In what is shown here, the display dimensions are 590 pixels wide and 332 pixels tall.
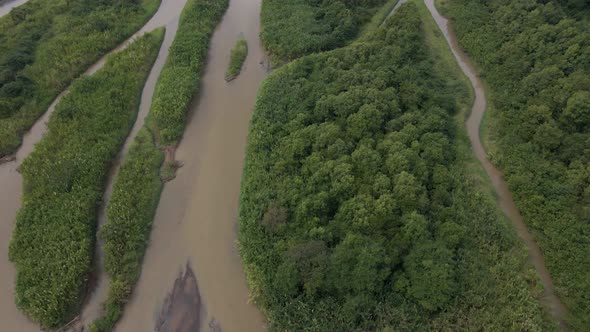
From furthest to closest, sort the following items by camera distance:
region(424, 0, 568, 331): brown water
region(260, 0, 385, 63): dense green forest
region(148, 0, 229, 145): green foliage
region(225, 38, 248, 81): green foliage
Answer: region(260, 0, 385, 63): dense green forest, region(225, 38, 248, 81): green foliage, region(148, 0, 229, 145): green foliage, region(424, 0, 568, 331): brown water

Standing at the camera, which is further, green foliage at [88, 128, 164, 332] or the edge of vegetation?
the edge of vegetation

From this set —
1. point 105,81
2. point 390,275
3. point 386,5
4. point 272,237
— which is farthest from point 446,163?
point 105,81

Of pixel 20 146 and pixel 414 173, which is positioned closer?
pixel 414 173

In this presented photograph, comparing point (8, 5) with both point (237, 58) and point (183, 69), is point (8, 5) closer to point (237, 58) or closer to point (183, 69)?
point (183, 69)

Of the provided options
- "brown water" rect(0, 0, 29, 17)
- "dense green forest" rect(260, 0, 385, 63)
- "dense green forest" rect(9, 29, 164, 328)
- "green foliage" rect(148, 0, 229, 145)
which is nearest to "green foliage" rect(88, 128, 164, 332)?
"dense green forest" rect(9, 29, 164, 328)

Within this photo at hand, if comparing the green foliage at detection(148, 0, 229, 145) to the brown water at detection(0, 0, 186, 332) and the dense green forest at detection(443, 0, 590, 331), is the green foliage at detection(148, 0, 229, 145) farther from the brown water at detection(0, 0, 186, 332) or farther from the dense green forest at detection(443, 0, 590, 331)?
the dense green forest at detection(443, 0, 590, 331)

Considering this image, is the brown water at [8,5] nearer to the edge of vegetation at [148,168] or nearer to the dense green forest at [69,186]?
the dense green forest at [69,186]

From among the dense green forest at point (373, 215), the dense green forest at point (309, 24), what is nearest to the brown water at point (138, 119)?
the dense green forest at point (373, 215)

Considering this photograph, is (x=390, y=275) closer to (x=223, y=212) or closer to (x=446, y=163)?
(x=446, y=163)
